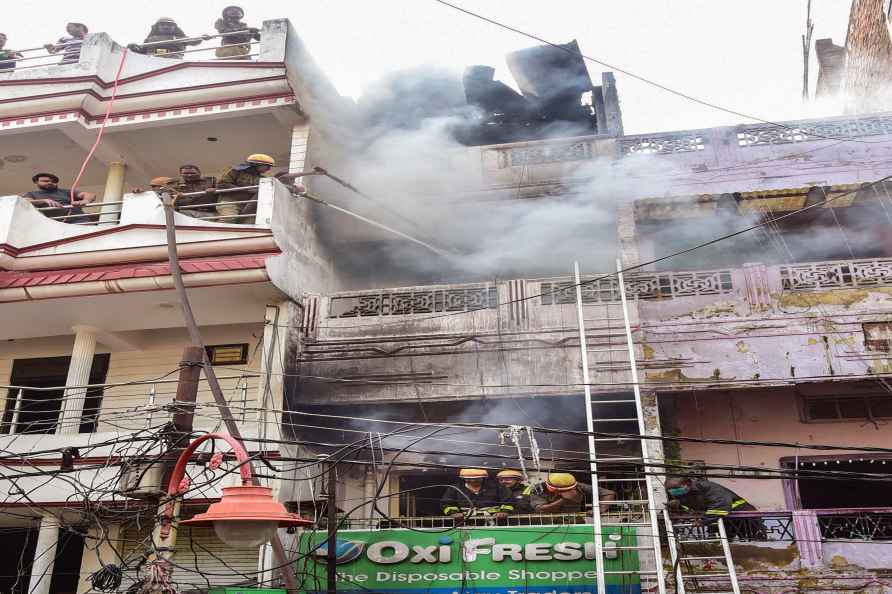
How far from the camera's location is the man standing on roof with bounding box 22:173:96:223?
1456 centimetres

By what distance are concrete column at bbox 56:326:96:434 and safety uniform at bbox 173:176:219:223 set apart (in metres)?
3.01

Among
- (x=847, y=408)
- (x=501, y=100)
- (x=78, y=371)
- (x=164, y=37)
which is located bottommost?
(x=847, y=408)

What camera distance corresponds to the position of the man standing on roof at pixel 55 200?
1456 cm

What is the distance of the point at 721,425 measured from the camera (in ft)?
42.8

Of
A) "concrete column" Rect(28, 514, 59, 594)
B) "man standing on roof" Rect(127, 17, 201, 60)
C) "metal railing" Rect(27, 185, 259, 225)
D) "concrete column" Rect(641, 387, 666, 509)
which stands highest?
"man standing on roof" Rect(127, 17, 201, 60)

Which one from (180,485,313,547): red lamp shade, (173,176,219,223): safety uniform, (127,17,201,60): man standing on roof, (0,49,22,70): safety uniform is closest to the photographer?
(180,485,313,547): red lamp shade

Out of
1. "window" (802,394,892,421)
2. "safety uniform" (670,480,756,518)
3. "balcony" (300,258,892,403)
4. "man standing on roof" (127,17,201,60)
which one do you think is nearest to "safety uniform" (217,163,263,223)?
"balcony" (300,258,892,403)

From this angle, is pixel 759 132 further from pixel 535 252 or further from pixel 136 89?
pixel 136 89

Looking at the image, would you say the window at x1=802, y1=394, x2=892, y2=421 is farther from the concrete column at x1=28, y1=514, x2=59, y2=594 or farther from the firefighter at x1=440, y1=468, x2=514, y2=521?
the concrete column at x1=28, y1=514, x2=59, y2=594

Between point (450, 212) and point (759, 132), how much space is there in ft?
19.0

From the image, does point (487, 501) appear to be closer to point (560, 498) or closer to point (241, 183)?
point (560, 498)

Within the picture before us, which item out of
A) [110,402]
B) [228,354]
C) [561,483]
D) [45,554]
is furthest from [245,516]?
[110,402]

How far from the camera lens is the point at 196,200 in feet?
46.4

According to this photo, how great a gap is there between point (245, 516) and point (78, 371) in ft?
29.6
